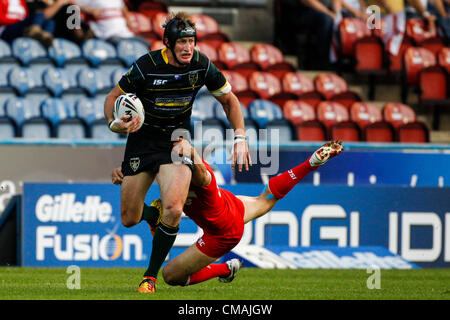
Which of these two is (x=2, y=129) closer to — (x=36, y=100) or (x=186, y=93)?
(x=36, y=100)

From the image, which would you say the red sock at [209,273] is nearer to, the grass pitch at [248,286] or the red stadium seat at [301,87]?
the grass pitch at [248,286]

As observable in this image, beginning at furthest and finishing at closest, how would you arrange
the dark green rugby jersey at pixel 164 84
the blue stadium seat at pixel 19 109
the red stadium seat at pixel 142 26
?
the red stadium seat at pixel 142 26
the blue stadium seat at pixel 19 109
the dark green rugby jersey at pixel 164 84

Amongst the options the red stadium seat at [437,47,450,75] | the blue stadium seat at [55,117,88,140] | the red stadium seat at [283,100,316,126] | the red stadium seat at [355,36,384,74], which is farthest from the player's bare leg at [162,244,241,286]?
the red stadium seat at [437,47,450,75]

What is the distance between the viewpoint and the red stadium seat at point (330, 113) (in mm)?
15227

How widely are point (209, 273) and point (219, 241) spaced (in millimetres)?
323

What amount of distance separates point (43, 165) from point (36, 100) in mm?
2293

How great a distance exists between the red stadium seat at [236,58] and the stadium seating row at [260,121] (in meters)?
1.37

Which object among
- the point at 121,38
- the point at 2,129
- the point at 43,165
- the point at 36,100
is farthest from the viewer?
the point at 121,38

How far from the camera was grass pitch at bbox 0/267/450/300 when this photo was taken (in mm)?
7059

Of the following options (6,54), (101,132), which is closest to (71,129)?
(101,132)

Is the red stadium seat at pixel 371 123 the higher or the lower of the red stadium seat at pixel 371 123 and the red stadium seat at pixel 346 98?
the lower

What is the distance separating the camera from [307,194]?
1175 cm

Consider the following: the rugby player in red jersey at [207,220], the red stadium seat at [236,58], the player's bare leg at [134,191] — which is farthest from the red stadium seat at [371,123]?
the player's bare leg at [134,191]
